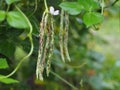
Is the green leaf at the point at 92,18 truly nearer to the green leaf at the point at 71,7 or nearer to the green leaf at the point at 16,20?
the green leaf at the point at 71,7

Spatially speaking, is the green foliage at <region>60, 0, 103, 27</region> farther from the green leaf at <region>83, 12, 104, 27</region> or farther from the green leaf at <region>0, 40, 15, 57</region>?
the green leaf at <region>0, 40, 15, 57</region>

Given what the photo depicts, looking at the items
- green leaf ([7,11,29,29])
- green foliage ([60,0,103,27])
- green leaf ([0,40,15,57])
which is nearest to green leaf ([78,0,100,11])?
green foliage ([60,0,103,27])

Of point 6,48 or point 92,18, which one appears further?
point 6,48

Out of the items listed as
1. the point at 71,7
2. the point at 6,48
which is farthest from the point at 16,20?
the point at 6,48

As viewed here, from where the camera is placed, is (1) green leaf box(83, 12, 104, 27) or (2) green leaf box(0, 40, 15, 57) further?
(2) green leaf box(0, 40, 15, 57)

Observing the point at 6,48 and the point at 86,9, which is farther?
the point at 6,48

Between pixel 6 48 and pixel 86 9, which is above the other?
pixel 86 9

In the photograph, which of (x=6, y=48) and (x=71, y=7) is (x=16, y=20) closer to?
(x=71, y=7)

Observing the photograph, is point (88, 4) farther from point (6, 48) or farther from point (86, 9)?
point (6, 48)
